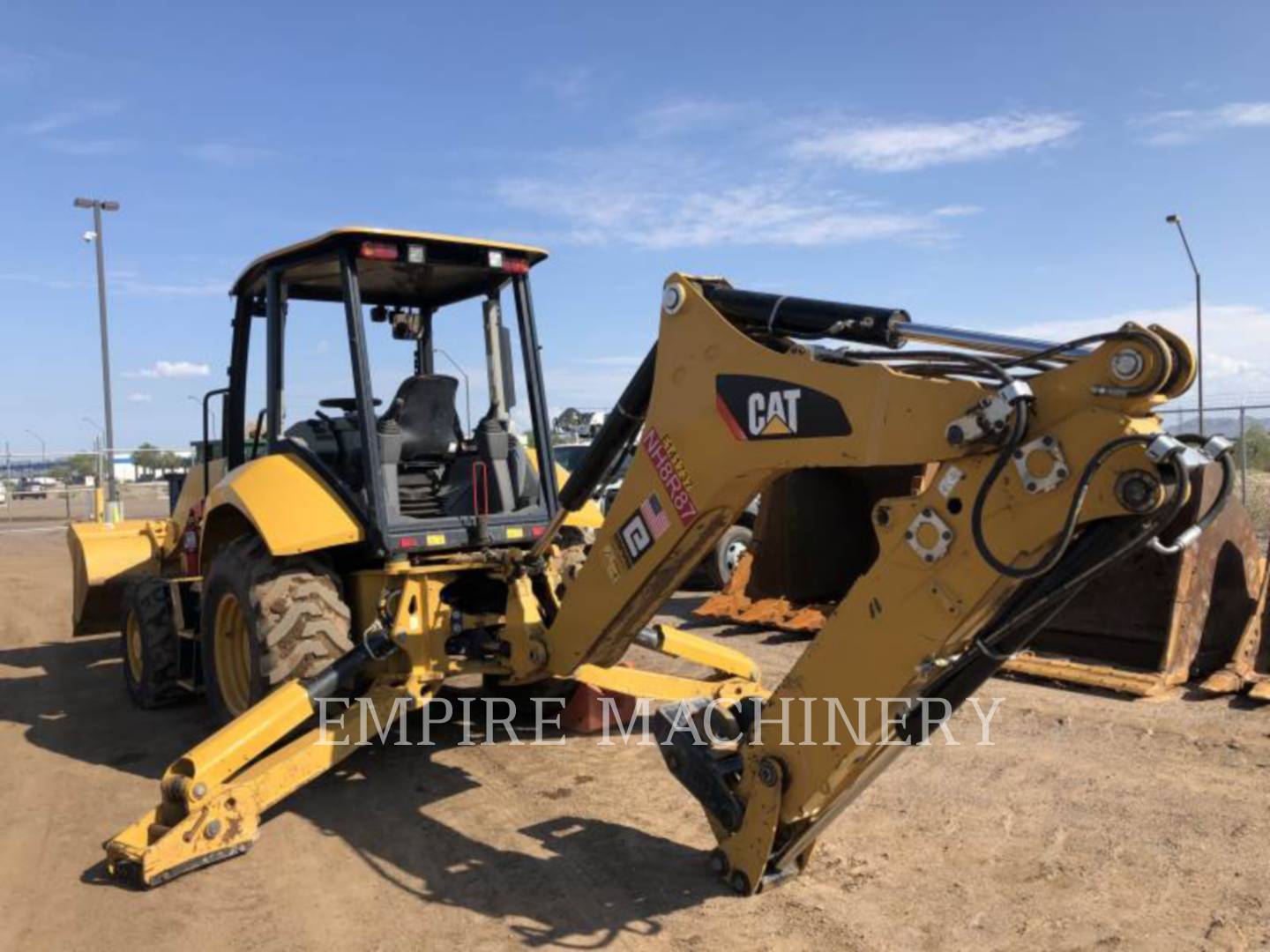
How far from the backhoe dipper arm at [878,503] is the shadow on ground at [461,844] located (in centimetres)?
43

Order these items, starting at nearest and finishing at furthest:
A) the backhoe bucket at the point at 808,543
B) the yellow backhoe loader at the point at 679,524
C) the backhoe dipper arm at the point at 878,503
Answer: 1. the backhoe dipper arm at the point at 878,503
2. the yellow backhoe loader at the point at 679,524
3. the backhoe bucket at the point at 808,543

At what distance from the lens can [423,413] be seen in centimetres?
565

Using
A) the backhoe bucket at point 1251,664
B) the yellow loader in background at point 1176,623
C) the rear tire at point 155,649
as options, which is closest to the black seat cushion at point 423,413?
the rear tire at point 155,649

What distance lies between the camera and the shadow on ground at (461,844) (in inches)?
149

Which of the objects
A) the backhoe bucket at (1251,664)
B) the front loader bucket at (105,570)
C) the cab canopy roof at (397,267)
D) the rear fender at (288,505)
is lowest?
the backhoe bucket at (1251,664)

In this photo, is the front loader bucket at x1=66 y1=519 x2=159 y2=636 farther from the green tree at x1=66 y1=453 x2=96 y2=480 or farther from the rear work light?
the green tree at x1=66 y1=453 x2=96 y2=480

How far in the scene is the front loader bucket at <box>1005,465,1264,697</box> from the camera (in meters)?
6.47

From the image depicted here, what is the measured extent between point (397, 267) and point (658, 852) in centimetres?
337

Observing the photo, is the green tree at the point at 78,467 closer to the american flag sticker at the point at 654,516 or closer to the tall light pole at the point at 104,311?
the tall light pole at the point at 104,311

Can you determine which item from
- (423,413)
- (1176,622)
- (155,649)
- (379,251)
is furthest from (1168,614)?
(155,649)

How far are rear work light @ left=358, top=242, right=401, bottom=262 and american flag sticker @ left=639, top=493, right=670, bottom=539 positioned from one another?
2267 mm

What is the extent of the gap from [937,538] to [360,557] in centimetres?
351

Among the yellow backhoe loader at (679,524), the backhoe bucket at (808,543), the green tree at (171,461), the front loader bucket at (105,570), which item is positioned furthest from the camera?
the green tree at (171,461)

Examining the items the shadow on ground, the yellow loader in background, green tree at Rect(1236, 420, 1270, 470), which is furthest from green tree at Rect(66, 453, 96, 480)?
green tree at Rect(1236, 420, 1270, 470)
